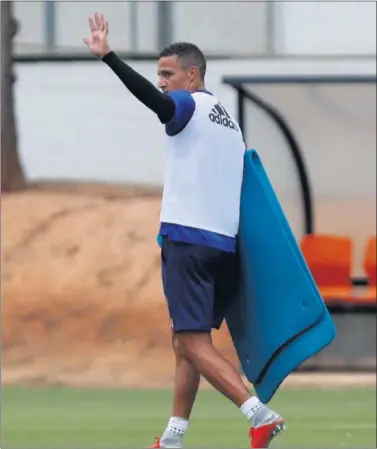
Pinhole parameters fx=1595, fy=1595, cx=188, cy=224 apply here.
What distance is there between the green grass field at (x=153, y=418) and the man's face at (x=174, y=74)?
98.8 inches

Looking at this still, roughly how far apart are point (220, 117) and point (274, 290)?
2.86 feet

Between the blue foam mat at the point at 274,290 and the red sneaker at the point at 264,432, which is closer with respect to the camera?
the red sneaker at the point at 264,432

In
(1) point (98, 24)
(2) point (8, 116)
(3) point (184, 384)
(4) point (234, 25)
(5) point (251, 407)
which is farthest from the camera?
(4) point (234, 25)

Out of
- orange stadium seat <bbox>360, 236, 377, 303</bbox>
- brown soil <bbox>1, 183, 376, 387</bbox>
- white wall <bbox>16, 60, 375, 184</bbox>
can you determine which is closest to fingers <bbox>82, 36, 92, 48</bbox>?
orange stadium seat <bbox>360, 236, 377, 303</bbox>

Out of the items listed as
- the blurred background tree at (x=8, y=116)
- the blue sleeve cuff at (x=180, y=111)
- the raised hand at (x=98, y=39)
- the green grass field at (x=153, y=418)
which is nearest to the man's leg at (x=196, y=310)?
the blue sleeve cuff at (x=180, y=111)

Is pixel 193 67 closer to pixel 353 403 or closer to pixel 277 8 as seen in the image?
pixel 353 403

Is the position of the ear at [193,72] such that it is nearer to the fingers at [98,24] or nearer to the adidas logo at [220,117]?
the adidas logo at [220,117]

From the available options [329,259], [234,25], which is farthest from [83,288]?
[234,25]

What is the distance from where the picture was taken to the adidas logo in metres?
7.43

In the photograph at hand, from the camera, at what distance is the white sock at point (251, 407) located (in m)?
7.25

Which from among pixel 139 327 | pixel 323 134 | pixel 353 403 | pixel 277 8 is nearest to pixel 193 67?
pixel 353 403

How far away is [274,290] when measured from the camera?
7.63 m

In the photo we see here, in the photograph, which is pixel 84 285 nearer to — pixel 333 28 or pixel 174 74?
pixel 333 28

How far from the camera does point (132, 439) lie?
9.81 meters
